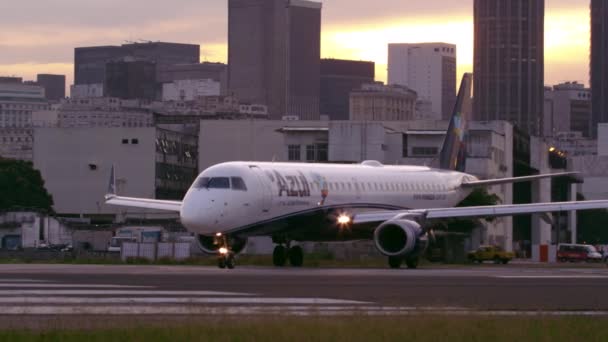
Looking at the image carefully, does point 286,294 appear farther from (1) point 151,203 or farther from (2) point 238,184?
(1) point 151,203

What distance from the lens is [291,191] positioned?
44938 millimetres

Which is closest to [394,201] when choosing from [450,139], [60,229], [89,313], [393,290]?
[450,139]

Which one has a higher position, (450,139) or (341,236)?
(450,139)

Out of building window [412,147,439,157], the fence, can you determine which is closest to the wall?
building window [412,147,439,157]

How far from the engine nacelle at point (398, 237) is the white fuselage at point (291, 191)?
8.29ft

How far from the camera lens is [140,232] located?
283 ft

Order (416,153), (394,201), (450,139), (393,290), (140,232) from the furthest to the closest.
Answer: (416,153) < (140,232) < (450,139) < (394,201) < (393,290)

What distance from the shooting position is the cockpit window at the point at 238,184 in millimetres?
42844

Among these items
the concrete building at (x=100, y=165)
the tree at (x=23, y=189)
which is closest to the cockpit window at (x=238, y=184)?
the tree at (x=23, y=189)

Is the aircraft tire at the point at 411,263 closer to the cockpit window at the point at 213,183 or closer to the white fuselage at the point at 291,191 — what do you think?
the white fuselage at the point at 291,191

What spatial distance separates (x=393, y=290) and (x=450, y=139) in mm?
31643

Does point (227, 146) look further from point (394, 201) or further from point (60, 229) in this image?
point (394, 201)

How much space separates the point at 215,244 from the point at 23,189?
84108 millimetres

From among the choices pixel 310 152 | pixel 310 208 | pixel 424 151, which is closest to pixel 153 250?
pixel 310 208
